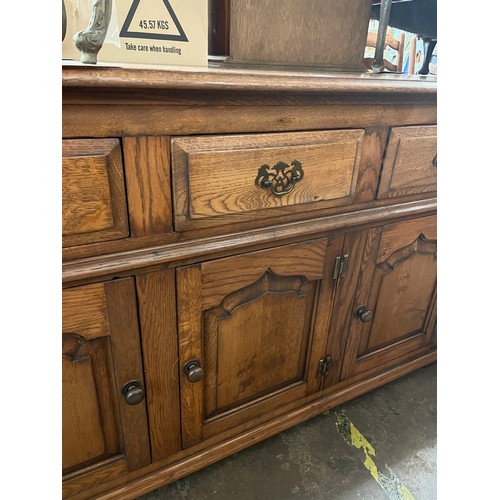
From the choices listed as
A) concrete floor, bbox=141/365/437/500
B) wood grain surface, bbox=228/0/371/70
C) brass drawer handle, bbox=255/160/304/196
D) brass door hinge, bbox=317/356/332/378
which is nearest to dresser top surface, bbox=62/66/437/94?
brass drawer handle, bbox=255/160/304/196

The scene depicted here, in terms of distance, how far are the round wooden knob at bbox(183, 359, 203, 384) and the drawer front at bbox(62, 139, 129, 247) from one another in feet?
0.90

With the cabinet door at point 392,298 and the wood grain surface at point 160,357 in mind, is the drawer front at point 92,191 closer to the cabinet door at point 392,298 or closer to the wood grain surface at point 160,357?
the wood grain surface at point 160,357

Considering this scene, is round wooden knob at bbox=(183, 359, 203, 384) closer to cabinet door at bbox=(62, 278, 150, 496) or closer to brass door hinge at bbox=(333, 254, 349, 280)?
cabinet door at bbox=(62, 278, 150, 496)

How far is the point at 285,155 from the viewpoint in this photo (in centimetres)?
59

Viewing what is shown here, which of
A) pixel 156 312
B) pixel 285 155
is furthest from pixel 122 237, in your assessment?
pixel 285 155

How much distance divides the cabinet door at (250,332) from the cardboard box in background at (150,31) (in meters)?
0.35

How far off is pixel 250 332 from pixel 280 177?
0.30m

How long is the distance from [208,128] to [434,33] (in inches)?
29.0

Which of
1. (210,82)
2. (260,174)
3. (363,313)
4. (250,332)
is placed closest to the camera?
(210,82)

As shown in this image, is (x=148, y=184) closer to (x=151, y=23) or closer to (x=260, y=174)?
(x=260, y=174)

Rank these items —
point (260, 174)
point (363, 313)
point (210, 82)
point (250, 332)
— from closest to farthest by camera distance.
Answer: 1. point (210, 82)
2. point (260, 174)
3. point (250, 332)
4. point (363, 313)

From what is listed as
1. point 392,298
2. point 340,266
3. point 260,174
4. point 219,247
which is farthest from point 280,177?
point 392,298

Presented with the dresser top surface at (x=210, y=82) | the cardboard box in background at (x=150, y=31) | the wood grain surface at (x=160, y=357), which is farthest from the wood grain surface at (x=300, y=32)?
the wood grain surface at (x=160, y=357)

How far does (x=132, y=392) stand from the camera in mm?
633
